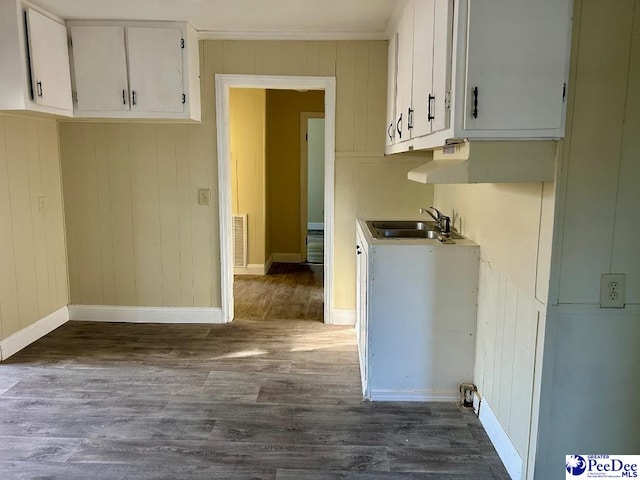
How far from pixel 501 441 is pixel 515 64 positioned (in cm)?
165

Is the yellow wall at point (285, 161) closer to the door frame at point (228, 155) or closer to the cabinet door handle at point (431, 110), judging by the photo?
the door frame at point (228, 155)

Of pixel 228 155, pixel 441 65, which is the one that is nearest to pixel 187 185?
pixel 228 155

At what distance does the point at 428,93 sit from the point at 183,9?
1.79 meters

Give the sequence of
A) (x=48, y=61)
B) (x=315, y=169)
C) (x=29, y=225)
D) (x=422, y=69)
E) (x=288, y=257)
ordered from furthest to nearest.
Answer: (x=315, y=169) < (x=288, y=257) < (x=29, y=225) < (x=48, y=61) < (x=422, y=69)

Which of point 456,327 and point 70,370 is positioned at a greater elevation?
point 456,327

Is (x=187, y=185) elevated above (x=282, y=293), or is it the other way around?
(x=187, y=185)

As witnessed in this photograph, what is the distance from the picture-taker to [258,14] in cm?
325

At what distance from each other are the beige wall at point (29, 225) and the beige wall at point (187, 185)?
0.13 meters

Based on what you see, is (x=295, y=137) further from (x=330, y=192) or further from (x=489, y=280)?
(x=489, y=280)

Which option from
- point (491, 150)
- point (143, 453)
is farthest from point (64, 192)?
point (491, 150)

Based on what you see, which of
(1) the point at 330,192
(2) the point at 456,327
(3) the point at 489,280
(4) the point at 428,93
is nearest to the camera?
(4) the point at 428,93

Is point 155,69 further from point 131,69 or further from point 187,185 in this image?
point 187,185

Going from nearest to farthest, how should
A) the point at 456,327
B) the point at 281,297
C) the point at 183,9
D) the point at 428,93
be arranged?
the point at 428,93 → the point at 456,327 → the point at 183,9 → the point at 281,297

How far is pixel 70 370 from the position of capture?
3193 mm
